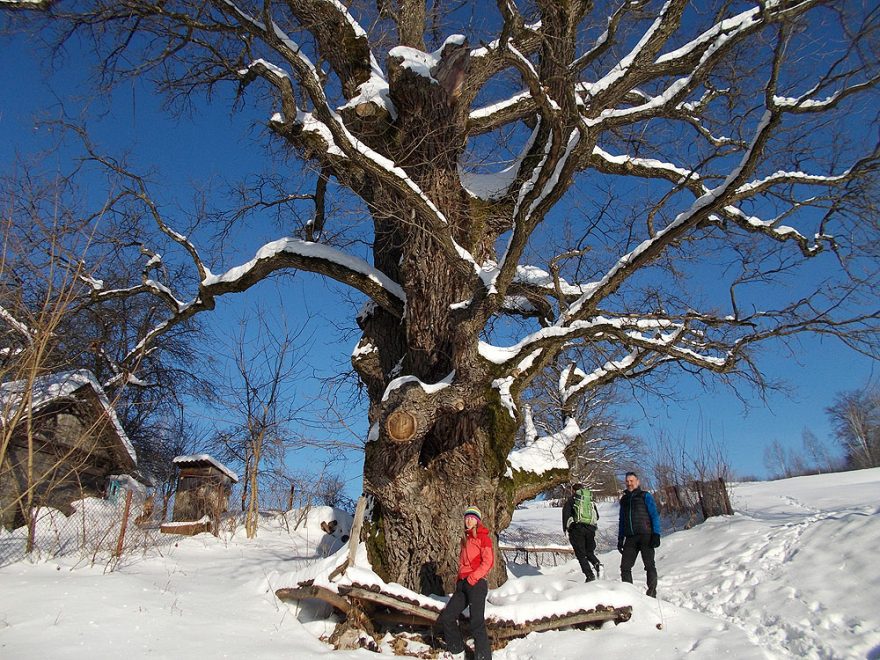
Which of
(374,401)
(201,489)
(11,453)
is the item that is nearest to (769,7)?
(374,401)

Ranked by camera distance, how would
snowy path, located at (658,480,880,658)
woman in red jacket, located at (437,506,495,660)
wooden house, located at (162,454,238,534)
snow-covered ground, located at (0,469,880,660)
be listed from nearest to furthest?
1. snow-covered ground, located at (0,469,880,660)
2. snowy path, located at (658,480,880,658)
3. woman in red jacket, located at (437,506,495,660)
4. wooden house, located at (162,454,238,534)

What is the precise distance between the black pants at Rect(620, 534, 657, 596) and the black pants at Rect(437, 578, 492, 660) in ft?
7.65

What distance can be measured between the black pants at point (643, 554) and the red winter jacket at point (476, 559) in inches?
88.7

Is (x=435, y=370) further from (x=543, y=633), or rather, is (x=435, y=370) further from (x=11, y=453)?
(x=11, y=453)

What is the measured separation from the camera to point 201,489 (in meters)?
12.1

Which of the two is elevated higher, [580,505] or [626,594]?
[580,505]

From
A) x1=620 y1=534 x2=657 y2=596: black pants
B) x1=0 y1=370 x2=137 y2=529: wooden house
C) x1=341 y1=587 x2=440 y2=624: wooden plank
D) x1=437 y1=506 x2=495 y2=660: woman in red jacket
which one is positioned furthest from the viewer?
x1=0 y1=370 x2=137 y2=529: wooden house

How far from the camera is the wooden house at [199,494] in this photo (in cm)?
1153

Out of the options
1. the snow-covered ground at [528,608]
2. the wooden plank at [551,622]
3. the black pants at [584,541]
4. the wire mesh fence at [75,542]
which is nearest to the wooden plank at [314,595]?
the snow-covered ground at [528,608]

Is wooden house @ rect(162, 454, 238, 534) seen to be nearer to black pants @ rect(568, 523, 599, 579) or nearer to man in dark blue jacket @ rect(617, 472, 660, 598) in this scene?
black pants @ rect(568, 523, 599, 579)

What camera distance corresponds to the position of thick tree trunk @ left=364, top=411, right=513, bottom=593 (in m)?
5.57

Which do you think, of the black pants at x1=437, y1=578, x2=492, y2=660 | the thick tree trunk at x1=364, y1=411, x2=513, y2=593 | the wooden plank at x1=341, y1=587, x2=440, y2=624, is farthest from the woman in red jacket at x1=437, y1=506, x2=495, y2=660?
the thick tree trunk at x1=364, y1=411, x2=513, y2=593

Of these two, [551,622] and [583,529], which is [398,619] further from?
[583,529]

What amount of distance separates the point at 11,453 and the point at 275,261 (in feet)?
27.5
